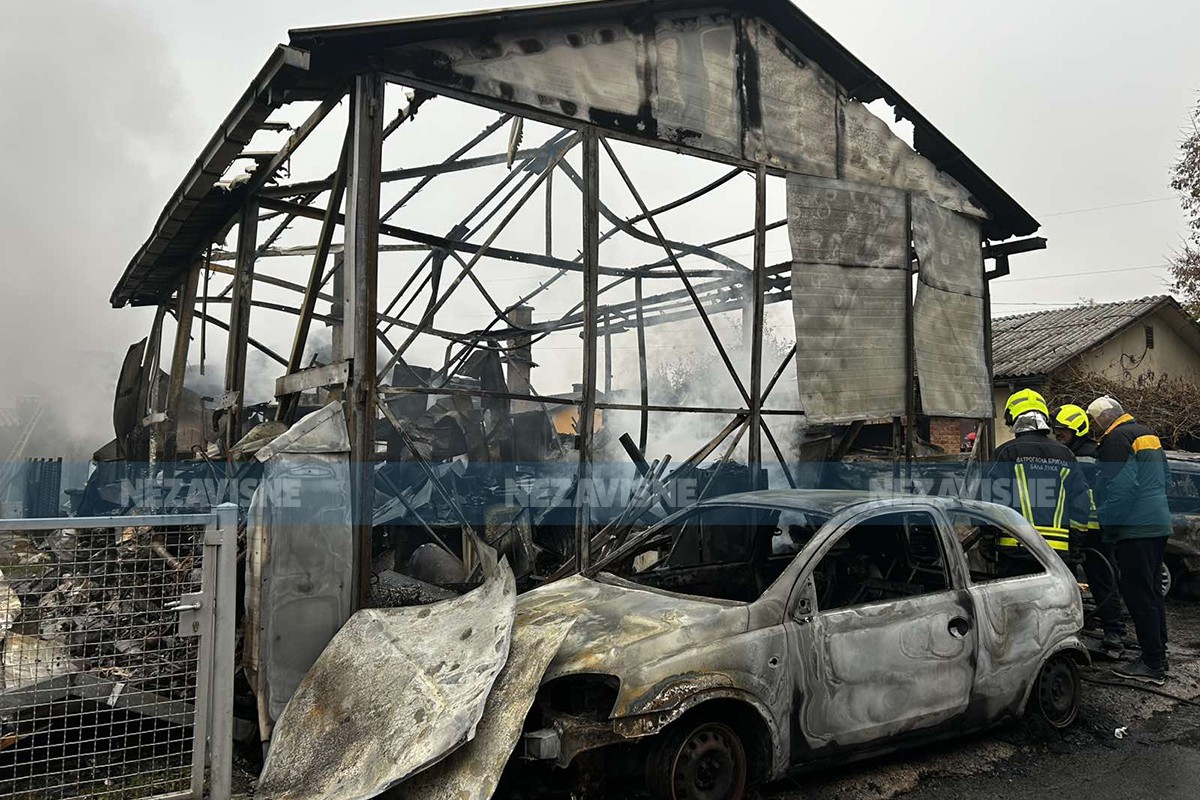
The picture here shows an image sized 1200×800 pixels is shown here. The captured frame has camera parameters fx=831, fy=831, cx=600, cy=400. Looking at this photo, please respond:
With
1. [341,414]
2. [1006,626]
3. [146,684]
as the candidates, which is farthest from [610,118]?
[146,684]

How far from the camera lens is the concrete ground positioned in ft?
13.6

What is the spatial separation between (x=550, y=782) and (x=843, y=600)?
2025 millimetres

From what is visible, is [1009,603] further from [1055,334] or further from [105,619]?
[1055,334]

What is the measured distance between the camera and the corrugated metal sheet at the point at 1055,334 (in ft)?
60.5

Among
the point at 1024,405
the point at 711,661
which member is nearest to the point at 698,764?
the point at 711,661

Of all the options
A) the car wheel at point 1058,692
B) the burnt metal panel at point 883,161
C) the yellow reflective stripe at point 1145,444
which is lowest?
the car wheel at point 1058,692

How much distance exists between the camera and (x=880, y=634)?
423 centimetres

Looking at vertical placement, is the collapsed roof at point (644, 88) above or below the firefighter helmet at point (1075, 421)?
above

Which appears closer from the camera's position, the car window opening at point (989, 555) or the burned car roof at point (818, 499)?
the burned car roof at point (818, 499)

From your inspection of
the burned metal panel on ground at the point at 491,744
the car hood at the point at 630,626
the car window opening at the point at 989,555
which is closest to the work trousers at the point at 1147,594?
the car window opening at the point at 989,555

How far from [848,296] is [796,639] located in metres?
5.25

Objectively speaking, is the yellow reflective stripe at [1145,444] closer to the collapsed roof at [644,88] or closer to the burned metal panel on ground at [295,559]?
the collapsed roof at [644,88]

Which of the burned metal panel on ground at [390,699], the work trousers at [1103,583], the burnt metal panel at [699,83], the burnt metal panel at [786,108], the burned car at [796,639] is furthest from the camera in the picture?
the burnt metal panel at [786,108]

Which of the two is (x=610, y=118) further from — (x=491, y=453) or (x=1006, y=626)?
(x=1006, y=626)
